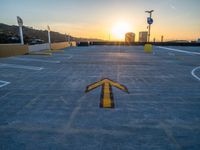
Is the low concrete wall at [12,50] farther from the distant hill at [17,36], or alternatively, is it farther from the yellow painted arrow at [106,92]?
the distant hill at [17,36]

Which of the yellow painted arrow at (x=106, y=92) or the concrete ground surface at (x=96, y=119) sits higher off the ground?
the yellow painted arrow at (x=106, y=92)

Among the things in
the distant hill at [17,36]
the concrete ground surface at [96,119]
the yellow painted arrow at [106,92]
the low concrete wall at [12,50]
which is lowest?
the concrete ground surface at [96,119]

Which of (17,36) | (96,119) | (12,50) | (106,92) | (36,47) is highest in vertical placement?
(17,36)

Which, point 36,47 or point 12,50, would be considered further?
point 36,47

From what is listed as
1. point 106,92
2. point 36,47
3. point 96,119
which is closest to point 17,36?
point 36,47

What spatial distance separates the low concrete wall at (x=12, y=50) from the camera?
47.8ft

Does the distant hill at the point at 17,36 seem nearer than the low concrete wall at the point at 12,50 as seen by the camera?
No

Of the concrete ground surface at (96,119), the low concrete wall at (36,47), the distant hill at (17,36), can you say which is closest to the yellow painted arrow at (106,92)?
the concrete ground surface at (96,119)

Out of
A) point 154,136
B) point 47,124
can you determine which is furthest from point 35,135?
point 154,136

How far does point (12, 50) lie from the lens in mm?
15664

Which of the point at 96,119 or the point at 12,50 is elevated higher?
the point at 12,50

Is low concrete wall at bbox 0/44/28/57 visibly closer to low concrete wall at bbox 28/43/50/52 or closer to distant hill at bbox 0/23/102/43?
low concrete wall at bbox 28/43/50/52

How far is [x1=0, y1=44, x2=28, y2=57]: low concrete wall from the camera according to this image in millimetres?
14568

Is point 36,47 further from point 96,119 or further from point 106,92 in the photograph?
point 96,119
